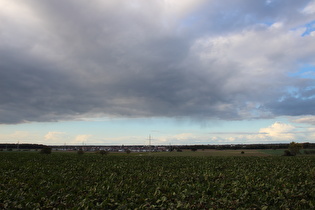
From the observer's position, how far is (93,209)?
14.1m

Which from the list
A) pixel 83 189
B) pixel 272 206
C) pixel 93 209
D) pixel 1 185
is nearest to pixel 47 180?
pixel 1 185

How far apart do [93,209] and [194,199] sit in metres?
6.73

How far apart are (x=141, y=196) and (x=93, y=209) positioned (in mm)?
3577

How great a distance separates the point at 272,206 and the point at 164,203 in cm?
685

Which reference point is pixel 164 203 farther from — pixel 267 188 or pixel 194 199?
pixel 267 188

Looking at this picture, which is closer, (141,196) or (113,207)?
(113,207)

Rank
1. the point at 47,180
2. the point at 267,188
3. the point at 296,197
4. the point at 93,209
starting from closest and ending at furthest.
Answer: the point at 93,209
the point at 296,197
the point at 267,188
the point at 47,180

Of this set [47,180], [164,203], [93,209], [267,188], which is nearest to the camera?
[93,209]

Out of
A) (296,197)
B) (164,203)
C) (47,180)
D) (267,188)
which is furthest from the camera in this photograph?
(47,180)

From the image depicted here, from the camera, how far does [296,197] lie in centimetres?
1722

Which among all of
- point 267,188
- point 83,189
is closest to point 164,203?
point 83,189

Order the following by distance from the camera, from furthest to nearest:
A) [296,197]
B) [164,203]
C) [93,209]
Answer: [296,197]
[164,203]
[93,209]

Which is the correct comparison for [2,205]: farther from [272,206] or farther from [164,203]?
[272,206]

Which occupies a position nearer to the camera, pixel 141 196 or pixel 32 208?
pixel 32 208
